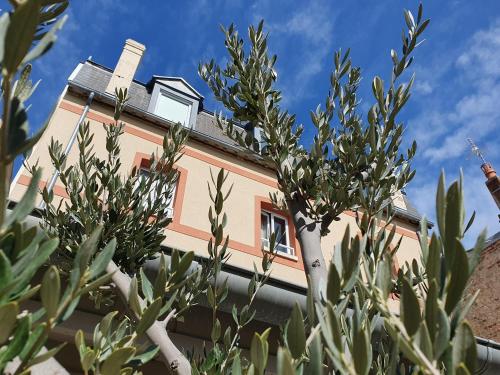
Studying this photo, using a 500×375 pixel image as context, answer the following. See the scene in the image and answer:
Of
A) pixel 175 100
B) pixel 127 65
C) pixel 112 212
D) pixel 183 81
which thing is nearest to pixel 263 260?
pixel 112 212

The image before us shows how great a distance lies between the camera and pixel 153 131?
9.45 meters

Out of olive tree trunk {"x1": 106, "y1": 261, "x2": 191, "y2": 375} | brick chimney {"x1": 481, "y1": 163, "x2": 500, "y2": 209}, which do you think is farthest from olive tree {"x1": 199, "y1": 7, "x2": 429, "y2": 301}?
brick chimney {"x1": 481, "y1": 163, "x2": 500, "y2": 209}

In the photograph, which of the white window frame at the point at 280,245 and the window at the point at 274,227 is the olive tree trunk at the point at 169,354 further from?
the window at the point at 274,227

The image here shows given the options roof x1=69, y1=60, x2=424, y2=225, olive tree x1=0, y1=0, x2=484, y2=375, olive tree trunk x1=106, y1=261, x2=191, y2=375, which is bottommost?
olive tree trunk x1=106, y1=261, x2=191, y2=375

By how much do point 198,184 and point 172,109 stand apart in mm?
3056

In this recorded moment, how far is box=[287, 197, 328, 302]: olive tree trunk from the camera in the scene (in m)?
2.01

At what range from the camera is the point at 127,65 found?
10812mm

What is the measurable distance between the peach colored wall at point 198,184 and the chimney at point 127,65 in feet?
4.29

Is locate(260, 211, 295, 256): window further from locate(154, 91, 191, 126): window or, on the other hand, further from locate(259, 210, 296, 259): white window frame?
locate(154, 91, 191, 126): window

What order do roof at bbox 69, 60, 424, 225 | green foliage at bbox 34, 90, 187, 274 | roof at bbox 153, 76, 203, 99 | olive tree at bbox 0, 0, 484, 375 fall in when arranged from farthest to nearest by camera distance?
roof at bbox 153, 76, 203, 99 < roof at bbox 69, 60, 424, 225 < green foliage at bbox 34, 90, 187, 274 < olive tree at bbox 0, 0, 484, 375

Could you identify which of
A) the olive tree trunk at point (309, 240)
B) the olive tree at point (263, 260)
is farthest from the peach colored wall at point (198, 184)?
the olive tree trunk at point (309, 240)

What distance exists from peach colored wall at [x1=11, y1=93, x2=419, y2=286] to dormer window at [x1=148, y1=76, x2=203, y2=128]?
1.35 m

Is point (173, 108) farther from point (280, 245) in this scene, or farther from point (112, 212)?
point (112, 212)

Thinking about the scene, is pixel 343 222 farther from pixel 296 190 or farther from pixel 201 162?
pixel 296 190
